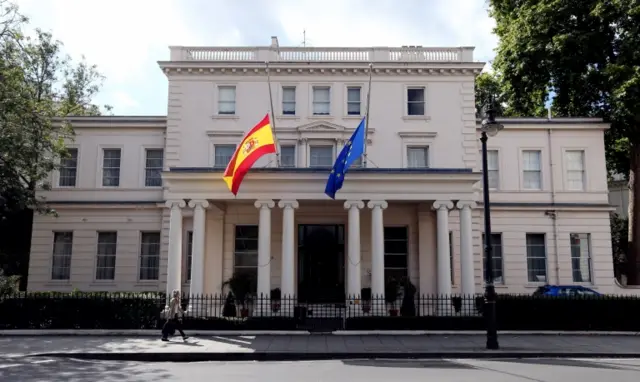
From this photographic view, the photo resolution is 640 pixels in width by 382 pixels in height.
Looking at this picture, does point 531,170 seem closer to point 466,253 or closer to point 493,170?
point 493,170

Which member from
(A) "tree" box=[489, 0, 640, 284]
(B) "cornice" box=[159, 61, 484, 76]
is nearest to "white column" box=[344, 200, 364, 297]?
(B) "cornice" box=[159, 61, 484, 76]

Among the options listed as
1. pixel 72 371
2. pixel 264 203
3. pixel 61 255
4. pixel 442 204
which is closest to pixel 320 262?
pixel 264 203

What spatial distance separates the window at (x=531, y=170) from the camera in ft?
95.3

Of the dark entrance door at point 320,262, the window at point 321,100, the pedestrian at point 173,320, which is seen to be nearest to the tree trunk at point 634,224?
the dark entrance door at point 320,262

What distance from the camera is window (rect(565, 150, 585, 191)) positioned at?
29.0m

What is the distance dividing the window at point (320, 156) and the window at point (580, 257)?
13319mm

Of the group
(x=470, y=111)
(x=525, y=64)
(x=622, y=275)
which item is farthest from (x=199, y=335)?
(x=622, y=275)

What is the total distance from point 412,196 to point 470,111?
785 cm

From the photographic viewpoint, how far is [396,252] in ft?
88.1

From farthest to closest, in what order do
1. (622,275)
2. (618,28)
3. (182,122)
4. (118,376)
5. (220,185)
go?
(622,275), (618,28), (182,122), (220,185), (118,376)

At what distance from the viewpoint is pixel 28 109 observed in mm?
23359

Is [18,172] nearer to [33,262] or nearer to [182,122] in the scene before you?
[33,262]

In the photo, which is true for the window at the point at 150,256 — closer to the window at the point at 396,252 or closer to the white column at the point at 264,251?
the white column at the point at 264,251

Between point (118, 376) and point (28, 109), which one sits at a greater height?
point (28, 109)
